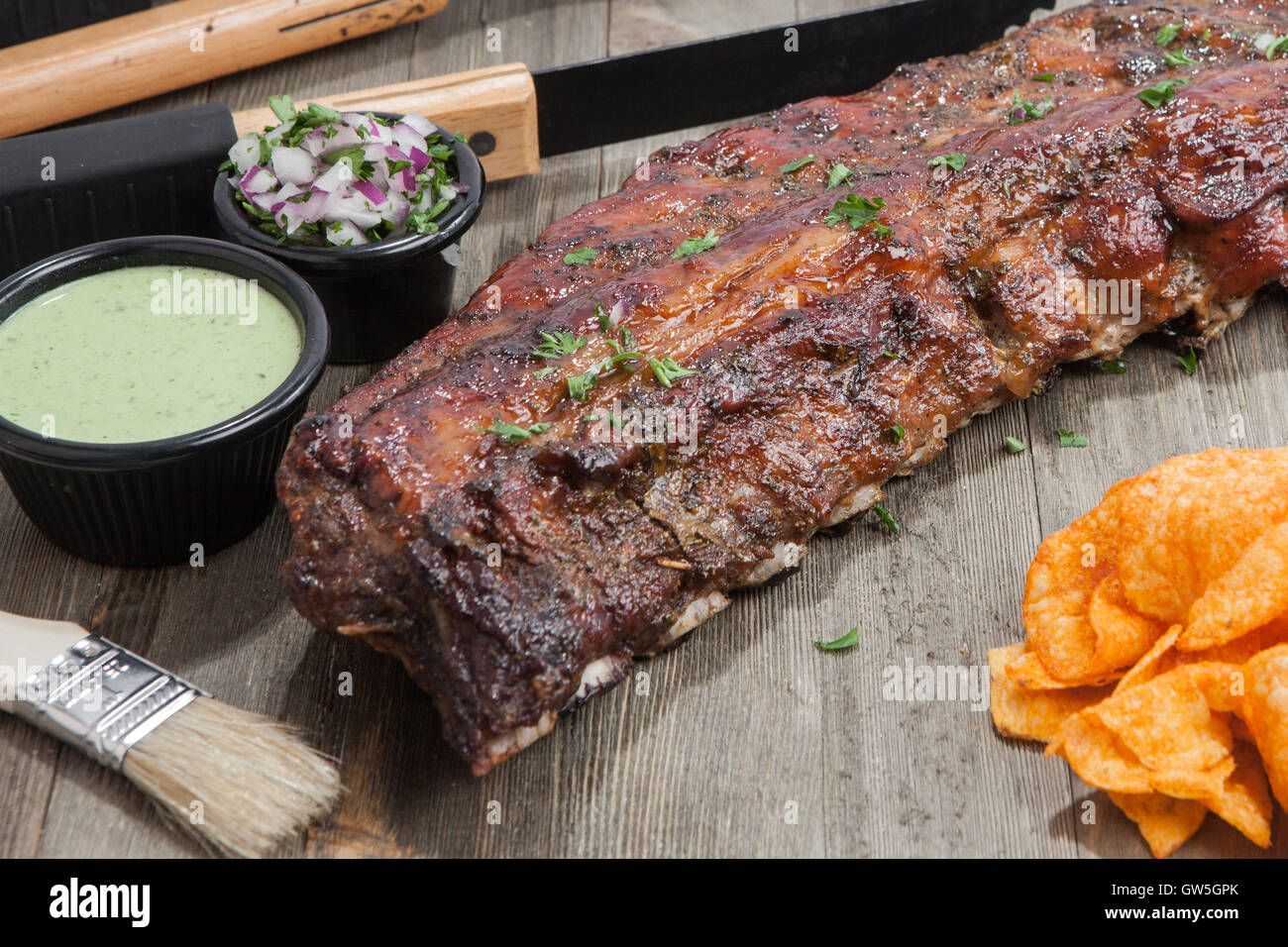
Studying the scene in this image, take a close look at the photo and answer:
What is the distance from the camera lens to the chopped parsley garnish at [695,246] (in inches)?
165

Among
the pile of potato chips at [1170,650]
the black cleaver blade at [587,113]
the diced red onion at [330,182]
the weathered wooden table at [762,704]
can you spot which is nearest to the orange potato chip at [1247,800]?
the pile of potato chips at [1170,650]

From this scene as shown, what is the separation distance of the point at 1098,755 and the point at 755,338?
1.53 meters

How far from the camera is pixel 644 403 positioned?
12.3 ft

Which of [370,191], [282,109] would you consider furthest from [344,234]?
[282,109]

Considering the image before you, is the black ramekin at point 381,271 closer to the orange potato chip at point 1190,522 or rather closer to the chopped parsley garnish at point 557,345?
the chopped parsley garnish at point 557,345

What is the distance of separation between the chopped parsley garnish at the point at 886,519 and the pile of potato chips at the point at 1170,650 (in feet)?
1.80

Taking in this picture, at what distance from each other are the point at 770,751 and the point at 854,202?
1.80m

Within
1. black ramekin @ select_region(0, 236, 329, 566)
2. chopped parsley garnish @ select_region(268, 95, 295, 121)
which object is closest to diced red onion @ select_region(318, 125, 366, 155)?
chopped parsley garnish @ select_region(268, 95, 295, 121)

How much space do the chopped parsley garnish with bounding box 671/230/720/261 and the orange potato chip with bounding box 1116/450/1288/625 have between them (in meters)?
1.52

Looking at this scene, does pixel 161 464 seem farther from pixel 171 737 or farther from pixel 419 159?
pixel 419 159

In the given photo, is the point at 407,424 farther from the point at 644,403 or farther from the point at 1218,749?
the point at 1218,749

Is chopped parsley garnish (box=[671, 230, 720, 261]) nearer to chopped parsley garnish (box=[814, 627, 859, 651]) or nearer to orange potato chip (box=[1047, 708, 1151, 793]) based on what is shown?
chopped parsley garnish (box=[814, 627, 859, 651])

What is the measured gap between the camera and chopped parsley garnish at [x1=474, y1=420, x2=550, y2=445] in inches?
142

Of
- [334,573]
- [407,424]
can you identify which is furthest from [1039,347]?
[334,573]
